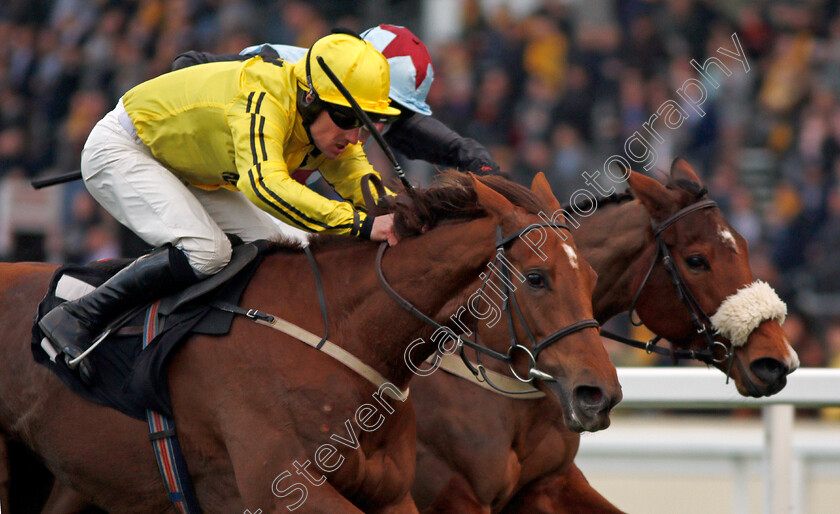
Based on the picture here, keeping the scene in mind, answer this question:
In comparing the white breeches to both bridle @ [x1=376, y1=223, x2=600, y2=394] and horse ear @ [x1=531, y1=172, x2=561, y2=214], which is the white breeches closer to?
bridle @ [x1=376, y1=223, x2=600, y2=394]

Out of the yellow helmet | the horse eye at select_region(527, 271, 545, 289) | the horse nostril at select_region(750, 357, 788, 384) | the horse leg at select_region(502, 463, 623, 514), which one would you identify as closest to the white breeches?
the yellow helmet

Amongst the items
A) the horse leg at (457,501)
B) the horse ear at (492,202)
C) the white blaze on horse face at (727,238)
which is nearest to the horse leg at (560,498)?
the horse leg at (457,501)

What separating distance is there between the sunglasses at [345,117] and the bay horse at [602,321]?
0.91m

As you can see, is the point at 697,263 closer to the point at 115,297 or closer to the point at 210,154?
the point at 210,154

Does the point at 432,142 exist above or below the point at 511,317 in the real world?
below

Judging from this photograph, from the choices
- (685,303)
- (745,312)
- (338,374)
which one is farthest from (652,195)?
(338,374)

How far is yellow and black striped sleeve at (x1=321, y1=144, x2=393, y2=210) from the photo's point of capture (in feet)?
11.8

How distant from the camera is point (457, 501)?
3348 millimetres

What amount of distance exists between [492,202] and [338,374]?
0.64m

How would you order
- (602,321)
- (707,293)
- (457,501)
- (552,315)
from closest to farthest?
(552,315), (457,501), (707,293), (602,321)

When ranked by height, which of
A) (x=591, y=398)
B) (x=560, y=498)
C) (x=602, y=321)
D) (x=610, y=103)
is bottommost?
(x=610, y=103)

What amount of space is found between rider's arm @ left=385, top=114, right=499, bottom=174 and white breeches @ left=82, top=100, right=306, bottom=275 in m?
1.03

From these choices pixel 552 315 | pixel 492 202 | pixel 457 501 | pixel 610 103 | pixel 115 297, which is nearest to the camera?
pixel 552 315

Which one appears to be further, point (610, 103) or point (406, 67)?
point (610, 103)
